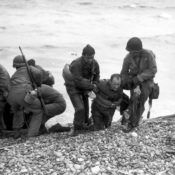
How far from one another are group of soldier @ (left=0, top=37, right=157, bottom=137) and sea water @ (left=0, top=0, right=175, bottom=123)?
4.67 meters

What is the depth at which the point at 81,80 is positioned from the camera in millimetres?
6949

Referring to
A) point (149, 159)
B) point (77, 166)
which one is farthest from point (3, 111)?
point (149, 159)

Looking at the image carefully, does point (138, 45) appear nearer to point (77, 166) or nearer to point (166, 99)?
point (77, 166)

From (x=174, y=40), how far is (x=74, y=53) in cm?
745

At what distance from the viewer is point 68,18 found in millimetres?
31234

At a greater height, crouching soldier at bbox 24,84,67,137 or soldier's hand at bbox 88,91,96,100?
soldier's hand at bbox 88,91,96,100

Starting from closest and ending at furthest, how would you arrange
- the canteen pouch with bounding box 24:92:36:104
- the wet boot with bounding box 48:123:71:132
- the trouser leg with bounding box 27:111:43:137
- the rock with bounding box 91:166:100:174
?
the rock with bounding box 91:166:100:174, the canteen pouch with bounding box 24:92:36:104, the trouser leg with bounding box 27:111:43:137, the wet boot with bounding box 48:123:71:132

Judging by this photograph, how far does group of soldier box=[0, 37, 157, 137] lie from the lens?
686 centimetres

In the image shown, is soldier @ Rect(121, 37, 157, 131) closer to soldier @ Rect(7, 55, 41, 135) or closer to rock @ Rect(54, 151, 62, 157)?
rock @ Rect(54, 151, 62, 157)

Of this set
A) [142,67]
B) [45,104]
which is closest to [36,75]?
[45,104]

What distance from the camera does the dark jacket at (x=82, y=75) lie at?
6953 mm

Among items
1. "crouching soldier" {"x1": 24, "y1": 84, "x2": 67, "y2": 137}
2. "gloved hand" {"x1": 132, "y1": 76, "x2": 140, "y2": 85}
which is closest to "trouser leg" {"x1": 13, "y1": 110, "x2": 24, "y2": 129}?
"crouching soldier" {"x1": 24, "y1": 84, "x2": 67, "y2": 137}

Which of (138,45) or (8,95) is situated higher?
(138,45)

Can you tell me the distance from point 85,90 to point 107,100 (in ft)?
1.49
